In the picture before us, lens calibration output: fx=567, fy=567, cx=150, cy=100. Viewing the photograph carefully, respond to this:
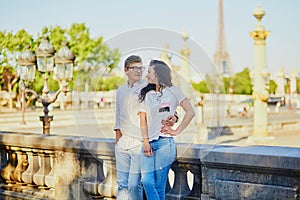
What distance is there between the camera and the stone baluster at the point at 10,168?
24.2 feet

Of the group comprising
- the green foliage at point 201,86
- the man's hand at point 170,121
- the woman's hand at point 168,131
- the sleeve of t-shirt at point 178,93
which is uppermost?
the green foliage at point 201,86

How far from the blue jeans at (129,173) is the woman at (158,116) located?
0.27 ft

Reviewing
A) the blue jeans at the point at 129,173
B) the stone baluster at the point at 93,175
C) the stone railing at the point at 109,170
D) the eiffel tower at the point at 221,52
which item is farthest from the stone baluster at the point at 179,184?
the eiffel tower at the point at 221,52

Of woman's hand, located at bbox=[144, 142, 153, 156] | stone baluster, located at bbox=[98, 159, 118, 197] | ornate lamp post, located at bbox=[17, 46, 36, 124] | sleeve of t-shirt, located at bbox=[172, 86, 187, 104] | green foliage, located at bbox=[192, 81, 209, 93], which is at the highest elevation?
ornate lamp post, located at bbox=[17, 46, 36, 124]

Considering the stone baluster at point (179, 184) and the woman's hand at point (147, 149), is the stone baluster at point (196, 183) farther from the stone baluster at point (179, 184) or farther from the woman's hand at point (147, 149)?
the woman's hand at point (147, 149)

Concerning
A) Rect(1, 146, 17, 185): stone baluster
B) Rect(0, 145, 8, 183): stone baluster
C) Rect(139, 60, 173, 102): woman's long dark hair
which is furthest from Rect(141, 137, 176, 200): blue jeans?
Rect(0, 145, 8, 183): stone baluster

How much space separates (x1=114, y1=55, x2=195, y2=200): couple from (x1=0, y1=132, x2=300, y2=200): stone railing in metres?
0.35

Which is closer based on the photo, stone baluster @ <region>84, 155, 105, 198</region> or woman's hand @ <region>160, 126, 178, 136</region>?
woman's hand @ <region>160, 126, 178, 136</region>

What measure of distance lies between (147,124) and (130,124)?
0.18 meters

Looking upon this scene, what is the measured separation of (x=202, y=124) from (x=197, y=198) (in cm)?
90

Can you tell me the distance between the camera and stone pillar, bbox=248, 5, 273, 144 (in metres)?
28.6

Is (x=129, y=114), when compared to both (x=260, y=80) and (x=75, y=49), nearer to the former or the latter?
(x=260, y=80)

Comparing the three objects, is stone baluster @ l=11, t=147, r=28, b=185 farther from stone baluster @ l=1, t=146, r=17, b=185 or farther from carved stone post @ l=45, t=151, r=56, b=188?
carved stone post @ l=45, t=151, r=56, b=188

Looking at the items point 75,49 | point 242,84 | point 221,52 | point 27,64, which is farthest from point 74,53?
point 221,52
